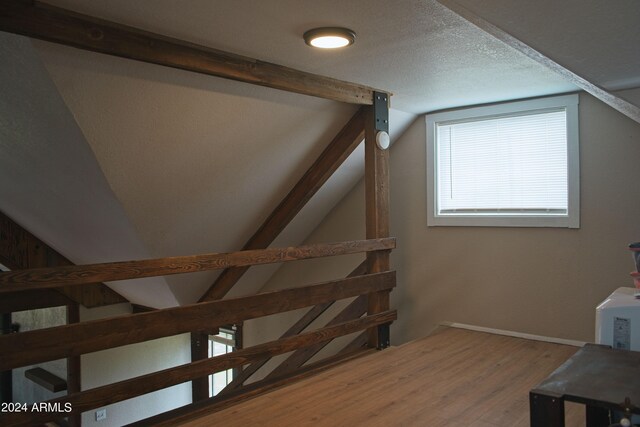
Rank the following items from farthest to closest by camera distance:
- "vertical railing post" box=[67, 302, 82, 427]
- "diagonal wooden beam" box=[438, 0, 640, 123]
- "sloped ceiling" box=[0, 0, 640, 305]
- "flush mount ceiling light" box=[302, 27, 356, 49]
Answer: "vertical railing post" box=[67, 302, 82, 427]
"flush mount ceiling light" box=[302, 27, 356, 49]
"sloped ceiling" box=[0, 0, 640, 305]
"diagonal wooden beam" box=[438, 0, 640, 123]

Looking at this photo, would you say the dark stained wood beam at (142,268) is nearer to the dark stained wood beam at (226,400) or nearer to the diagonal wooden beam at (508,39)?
the dark stained wood beam at (226,400)

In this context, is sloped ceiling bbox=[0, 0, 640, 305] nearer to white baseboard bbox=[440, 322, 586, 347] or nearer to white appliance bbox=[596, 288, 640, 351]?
white appliance bbox=[596, 288, 640, 351]

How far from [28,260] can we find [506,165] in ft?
14.6

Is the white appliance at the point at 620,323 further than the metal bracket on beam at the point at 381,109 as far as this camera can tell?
No

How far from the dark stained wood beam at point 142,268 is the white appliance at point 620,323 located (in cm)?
159

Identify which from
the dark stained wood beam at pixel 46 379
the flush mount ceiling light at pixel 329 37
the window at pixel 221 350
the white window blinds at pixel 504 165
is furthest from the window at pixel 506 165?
the dark stained wood beam at pixel 46 379

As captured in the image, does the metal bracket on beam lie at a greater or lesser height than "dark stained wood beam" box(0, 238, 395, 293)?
greater

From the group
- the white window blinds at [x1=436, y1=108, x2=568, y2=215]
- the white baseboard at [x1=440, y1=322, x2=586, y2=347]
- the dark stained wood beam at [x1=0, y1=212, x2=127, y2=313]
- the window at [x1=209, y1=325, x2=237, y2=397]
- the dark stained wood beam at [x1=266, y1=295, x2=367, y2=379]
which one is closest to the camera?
the white baseboard at [x1=440, y1=322, x2=586, y2=347]

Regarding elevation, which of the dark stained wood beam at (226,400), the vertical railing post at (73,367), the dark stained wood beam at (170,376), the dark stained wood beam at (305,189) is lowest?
the vertical railing post at (73,367)

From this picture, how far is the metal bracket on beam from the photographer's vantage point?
3.63m

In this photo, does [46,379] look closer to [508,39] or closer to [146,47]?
[146,47]

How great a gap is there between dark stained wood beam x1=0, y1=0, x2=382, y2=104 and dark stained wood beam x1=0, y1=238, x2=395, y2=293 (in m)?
0.96

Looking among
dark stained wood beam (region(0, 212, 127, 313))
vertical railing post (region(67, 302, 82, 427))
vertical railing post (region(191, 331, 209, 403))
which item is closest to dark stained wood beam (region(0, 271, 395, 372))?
vertical railing post (region(191, 331, 209, 403))

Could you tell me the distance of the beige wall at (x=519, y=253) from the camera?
136 inches
